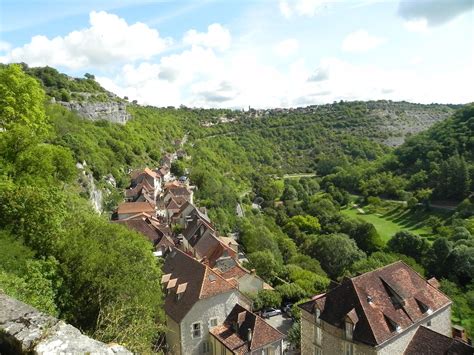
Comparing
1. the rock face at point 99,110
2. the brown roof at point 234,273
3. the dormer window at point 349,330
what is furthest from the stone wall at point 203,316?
the rock face at point 99,110

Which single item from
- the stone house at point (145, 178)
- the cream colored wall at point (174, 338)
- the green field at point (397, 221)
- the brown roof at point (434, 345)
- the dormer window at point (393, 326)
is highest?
the stone house at point (145, 178)

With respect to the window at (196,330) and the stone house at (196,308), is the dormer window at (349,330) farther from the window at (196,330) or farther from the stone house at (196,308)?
the window at (196,330)

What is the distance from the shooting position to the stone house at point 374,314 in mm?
19828

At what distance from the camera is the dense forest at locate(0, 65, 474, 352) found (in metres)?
14.4

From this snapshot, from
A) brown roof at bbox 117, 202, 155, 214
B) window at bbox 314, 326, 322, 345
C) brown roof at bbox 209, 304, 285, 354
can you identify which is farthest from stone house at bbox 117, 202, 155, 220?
window at bbox 314, 326, 322, 345

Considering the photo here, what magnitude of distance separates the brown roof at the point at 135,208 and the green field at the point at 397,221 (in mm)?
39495

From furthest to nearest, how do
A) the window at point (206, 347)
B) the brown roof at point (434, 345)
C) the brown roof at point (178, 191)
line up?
1. the brown roof at point (178, 191)
2. the window at point (206, 347)
3. the brown roof at point (434, 345)

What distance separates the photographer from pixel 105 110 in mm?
73812

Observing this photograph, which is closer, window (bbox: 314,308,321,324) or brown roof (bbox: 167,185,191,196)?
window (bbox: 314,308,321,324)

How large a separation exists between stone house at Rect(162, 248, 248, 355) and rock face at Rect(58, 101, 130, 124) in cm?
4909

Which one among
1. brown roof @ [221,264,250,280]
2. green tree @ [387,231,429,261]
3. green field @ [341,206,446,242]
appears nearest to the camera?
brown roof @ [221,264,250,280]

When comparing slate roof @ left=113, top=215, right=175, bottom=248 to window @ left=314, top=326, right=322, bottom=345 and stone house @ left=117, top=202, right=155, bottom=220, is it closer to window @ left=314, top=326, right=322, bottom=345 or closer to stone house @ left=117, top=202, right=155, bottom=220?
stone house @ left=117, top=202, right=155, bottom=220

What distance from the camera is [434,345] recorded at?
1950 centimetres

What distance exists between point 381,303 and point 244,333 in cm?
773
